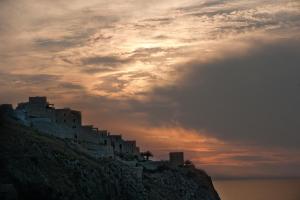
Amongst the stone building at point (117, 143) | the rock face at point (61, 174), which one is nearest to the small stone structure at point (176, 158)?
the stone building at point (117, 143)

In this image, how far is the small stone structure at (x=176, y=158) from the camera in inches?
5975

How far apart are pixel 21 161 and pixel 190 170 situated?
74.3 meters

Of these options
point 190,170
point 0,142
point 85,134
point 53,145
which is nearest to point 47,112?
point 85,134

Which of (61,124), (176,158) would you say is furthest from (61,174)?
(176,158)

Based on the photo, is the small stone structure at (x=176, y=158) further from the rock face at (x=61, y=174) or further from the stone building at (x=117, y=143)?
the rock face at (x=61, y=174)

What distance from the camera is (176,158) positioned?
502 feet

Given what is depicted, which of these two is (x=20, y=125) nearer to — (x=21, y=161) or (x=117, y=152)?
(x=21, y=161)

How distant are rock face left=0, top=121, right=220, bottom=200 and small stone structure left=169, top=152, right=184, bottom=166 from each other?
20.0 meters

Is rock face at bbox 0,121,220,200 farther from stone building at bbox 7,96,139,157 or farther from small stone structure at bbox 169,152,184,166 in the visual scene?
small stone structure at bbox 169,152,184,166

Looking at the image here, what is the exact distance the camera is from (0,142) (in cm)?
8538

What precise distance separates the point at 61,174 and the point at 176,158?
224 feet

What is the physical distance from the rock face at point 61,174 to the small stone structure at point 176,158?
20.0m

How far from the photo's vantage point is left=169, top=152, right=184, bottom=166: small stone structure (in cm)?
15177

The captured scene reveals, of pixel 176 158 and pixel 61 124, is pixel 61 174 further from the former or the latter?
pixel 176 158
